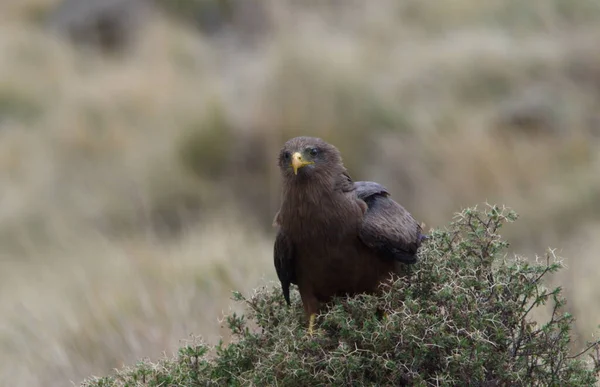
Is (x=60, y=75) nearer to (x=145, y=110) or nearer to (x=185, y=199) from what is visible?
(x=145, y=110)

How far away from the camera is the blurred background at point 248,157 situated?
6.71 metres

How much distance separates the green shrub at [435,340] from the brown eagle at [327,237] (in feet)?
0.38

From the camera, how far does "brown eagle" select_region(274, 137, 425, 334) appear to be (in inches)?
141

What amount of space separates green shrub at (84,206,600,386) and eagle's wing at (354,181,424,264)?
107 millimetres

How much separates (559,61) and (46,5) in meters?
12.7

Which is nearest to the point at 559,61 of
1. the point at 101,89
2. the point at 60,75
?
the point at 101,89

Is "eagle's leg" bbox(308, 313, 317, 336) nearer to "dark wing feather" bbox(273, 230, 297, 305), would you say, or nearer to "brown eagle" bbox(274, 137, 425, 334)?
"brown eagle" bbox(274, 137, 425, 334)

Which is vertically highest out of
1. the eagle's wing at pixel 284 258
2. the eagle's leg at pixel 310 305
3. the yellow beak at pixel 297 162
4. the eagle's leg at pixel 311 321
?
the yellow beak at pixel 297 162

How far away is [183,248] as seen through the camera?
8227 millimetres

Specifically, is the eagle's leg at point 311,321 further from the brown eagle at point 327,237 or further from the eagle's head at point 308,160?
the eagle's head at point 308,160

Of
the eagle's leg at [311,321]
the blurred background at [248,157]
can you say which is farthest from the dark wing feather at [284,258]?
the blurred background at [248,157]

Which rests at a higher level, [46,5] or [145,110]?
[46,5]

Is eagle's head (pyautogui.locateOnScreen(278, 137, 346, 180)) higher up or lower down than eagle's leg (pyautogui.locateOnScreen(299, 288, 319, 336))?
higher up

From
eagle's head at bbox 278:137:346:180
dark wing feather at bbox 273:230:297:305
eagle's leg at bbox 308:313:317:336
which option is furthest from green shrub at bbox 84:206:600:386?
eagle's head at bbox 278:137:346:180
